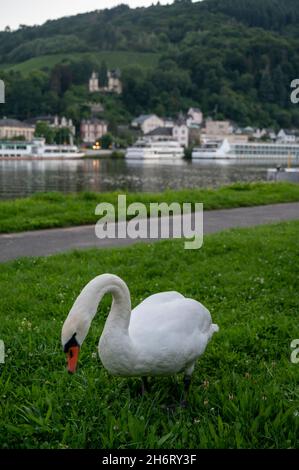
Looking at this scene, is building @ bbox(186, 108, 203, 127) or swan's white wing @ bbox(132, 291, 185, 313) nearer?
swan's white wing @ bbox(132, 291, 185, 313)

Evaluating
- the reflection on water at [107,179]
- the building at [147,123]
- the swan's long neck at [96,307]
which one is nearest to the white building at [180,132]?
the building at [147,123]

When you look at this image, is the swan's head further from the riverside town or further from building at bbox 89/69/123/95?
building at bbox 89/69/123/95

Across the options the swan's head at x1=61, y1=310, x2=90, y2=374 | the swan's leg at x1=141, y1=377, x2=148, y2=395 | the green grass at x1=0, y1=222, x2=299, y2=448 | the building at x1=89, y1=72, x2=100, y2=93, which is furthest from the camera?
the building at x1=89, y1=72, x2=100, y2=93

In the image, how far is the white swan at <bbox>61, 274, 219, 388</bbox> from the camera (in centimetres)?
349

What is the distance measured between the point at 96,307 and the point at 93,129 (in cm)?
15167

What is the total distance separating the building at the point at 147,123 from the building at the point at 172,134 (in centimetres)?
719

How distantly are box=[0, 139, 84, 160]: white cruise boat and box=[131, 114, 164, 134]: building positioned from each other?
3892 centimetres

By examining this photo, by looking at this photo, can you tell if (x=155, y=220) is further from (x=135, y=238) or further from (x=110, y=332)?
(x=110, y=332)

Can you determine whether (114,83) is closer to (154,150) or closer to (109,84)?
(109,84)

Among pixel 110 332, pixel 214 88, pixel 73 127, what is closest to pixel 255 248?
pixel 110 332

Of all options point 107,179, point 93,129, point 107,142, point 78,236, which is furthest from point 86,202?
point 93,129

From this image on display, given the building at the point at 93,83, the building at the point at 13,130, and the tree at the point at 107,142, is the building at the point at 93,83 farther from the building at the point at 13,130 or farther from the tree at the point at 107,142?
the building at the point at 13,130

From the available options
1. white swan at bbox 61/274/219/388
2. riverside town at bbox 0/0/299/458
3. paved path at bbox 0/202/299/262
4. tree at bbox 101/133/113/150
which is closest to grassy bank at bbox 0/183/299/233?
riverside town at bbox 0/0/299/458

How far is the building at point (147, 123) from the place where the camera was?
6201 inches
